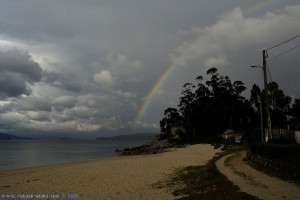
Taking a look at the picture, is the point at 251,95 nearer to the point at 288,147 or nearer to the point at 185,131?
the point at 185,131

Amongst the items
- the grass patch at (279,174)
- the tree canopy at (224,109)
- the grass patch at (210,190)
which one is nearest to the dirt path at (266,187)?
the grass patch at (279,174)

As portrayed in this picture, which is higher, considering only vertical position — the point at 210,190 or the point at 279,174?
the point at 279,174

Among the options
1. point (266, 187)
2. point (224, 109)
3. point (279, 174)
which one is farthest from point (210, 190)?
point (224, 109)

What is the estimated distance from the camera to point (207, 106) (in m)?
91.8

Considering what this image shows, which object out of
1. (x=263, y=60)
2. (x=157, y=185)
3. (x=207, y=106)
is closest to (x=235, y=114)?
(x=207, y=106)

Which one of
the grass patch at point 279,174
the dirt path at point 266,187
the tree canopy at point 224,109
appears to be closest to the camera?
the dirt path at point 266,187

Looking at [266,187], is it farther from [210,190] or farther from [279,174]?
[279,174]

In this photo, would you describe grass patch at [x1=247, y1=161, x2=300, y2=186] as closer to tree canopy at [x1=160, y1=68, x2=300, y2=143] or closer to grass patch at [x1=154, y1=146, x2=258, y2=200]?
grass patch at [x1=154, y1=146, x2=258, y2=200]

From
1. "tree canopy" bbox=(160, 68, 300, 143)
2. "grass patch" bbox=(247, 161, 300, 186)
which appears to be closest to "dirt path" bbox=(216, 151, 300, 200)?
"grass patch" bbox=(247, 161, 300, 186)

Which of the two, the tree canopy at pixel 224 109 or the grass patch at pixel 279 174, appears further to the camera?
the tree canopy at pixel 224 109

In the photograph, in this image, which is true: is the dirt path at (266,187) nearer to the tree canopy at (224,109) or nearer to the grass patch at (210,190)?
the grass patch at (210,190)

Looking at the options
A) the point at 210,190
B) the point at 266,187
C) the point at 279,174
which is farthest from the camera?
the point at 279,174

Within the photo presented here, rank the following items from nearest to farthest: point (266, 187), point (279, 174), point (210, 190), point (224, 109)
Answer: point (266, 187) → point (210, 190) → point (279, 174) → point (224, 109)

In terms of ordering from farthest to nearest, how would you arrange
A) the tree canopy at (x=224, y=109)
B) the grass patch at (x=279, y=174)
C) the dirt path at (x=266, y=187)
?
the tree canopy at (x=224, y=109) → the grass patch at (x=279, y=174) → the dirt path at (x=266, y=187)
